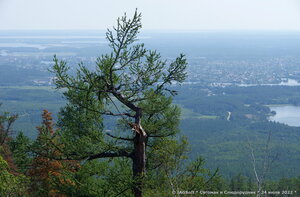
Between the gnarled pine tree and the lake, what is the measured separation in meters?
63.8

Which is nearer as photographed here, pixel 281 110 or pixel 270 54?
pixel 281 110

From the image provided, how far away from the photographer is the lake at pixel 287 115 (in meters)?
70.1

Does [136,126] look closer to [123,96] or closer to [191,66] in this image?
[123,96]

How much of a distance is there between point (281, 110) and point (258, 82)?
38228 mm

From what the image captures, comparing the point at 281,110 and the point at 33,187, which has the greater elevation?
the point at 33,187

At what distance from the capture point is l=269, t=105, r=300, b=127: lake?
70.1 metres

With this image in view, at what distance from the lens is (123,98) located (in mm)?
7227

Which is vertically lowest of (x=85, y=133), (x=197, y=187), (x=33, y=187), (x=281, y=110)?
(x=281, y=110)

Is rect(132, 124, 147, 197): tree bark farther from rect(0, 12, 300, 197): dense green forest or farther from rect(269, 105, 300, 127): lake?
rect(269, 105, 300, 127): lake

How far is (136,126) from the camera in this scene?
696cm

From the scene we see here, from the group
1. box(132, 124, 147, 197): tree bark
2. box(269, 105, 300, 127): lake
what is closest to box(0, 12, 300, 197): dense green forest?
box(132, 124, 147, 197): tree bark

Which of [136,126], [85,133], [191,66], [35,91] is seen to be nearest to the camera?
[136,126]

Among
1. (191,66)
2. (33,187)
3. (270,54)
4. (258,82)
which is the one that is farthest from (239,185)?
(270,54)

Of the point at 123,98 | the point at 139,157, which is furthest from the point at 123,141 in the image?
the point at 123,98
